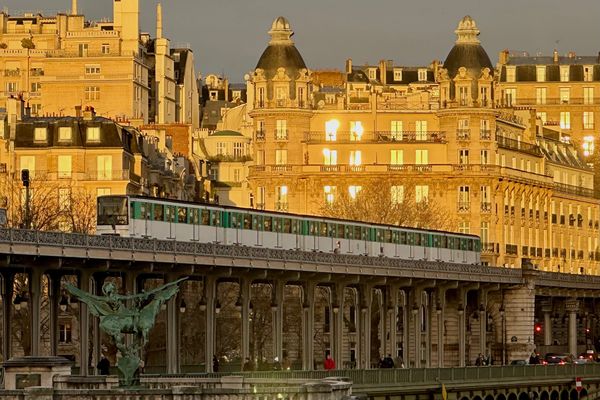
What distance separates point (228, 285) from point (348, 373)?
5615 cm

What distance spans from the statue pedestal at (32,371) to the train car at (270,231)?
36.0 m

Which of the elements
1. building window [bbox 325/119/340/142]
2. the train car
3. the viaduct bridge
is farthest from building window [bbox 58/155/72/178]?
building window [bbox 325/119/340/142]

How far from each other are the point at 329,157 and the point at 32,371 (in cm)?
11704

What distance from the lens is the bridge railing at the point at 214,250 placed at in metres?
102

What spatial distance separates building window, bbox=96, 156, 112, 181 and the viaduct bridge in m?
12.7

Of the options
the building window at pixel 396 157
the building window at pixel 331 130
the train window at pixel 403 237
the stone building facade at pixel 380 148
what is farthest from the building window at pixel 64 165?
the building window at pixel 396 157

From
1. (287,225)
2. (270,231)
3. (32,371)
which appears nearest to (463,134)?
(287,225)

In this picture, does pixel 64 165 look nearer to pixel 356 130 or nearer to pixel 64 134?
pixel 64 134

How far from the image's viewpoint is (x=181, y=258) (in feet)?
373

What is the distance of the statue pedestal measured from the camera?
81250 mm

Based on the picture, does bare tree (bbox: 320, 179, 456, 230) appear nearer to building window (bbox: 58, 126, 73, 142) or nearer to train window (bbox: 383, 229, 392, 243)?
building window (bbox: 58, 126, 73, 142)

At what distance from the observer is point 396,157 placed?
647 ft

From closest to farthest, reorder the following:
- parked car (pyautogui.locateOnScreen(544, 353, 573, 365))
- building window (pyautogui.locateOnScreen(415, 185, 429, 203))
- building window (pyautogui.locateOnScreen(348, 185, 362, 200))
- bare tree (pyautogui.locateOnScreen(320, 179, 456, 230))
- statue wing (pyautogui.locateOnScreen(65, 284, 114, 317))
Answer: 1. statue wing (pyautogui.locateOnScreen(65, 284, 114, 317))
2. parked car (pyautogui.locateOnScreen(544, 353, 573, 365))
3. bare tree (pyautogui.locateOnScreen(320, 179, 456, 230))
4. building window (pyautogui.locateOnScreen(348, 185, 362, 200))
5. building window (pyautogui.locateOnScreen(415, 185, 429, 203))

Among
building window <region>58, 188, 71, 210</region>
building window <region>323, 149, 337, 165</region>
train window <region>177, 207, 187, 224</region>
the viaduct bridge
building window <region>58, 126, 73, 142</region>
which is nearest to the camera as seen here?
the viaduct bridge
